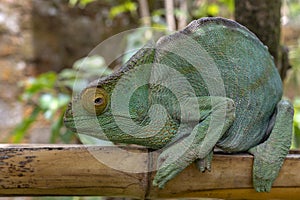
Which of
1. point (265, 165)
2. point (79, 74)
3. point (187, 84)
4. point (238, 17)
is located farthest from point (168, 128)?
point (79, 74)

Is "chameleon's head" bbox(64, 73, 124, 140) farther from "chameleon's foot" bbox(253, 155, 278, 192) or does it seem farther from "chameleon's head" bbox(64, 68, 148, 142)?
"chameleon's foot" bbox(253, 155, 278, 192)

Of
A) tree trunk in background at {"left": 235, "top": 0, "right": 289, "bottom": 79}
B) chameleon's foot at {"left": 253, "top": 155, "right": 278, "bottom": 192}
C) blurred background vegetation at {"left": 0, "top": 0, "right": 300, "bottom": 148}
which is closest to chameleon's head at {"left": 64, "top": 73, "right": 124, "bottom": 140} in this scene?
chameleon's foot at {"left": 253, "top": 155, "right": 278, "bottom": 192}

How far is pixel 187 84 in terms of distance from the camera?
79cm

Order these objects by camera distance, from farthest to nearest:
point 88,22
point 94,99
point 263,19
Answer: point 88,22
point 263,19
point 94,99

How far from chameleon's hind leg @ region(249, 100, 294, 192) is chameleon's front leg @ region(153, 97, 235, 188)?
0.11 metres

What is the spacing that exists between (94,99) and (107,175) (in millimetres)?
127

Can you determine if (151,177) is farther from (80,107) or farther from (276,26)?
(276,26)

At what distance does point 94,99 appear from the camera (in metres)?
0.76

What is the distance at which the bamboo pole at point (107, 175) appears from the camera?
0.76 m

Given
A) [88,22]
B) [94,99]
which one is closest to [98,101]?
[94,99]

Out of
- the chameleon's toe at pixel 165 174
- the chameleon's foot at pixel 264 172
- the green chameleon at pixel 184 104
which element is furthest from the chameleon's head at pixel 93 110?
the chameleon's foot at pixel 264 172

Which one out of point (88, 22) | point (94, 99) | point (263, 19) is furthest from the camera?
point (88, 22)

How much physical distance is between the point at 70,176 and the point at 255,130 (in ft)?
1.14

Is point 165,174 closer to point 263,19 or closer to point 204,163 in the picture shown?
point 204,163
